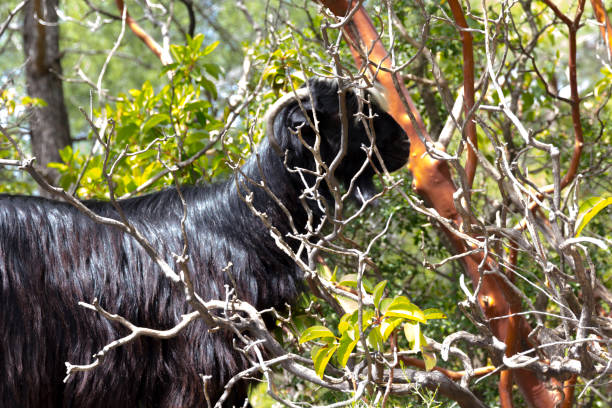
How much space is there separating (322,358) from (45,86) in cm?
398

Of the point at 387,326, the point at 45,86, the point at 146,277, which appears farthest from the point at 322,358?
the point at 45,86

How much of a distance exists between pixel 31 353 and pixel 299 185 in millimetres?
1095

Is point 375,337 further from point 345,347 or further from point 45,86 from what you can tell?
point 45,86

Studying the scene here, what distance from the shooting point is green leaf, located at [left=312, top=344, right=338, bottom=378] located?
1869mm

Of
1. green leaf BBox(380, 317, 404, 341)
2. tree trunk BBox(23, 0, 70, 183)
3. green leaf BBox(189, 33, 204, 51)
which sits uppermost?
tree trunk BBox(23, 0, 70, 183)

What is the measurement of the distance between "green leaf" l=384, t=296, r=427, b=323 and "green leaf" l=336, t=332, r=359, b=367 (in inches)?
4.0

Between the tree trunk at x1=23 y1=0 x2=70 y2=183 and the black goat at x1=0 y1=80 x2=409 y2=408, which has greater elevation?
the tree trunk at x1=23 y1=0 x2=70 y2=183

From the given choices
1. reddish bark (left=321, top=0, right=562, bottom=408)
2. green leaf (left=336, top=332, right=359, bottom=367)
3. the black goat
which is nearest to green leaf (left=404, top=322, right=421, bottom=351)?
green leaf (left=336, top=332, right=359, bottom=367)

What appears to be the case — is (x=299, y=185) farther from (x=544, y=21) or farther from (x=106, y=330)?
(x=544, y=21)

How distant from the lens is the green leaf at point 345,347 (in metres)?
1.82

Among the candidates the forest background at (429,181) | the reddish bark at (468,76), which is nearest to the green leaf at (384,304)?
the forest background at (429,181)

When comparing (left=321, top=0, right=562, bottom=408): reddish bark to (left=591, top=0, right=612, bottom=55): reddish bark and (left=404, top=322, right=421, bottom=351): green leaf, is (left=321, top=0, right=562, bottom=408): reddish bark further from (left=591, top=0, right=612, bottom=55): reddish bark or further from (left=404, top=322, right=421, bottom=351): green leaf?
(left=591, top=0, right=612, bottom=55): reddish bark

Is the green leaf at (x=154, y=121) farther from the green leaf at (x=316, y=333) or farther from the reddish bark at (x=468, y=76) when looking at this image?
the green leaf at (x=316, y=333)

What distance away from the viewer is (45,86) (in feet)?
17.2
